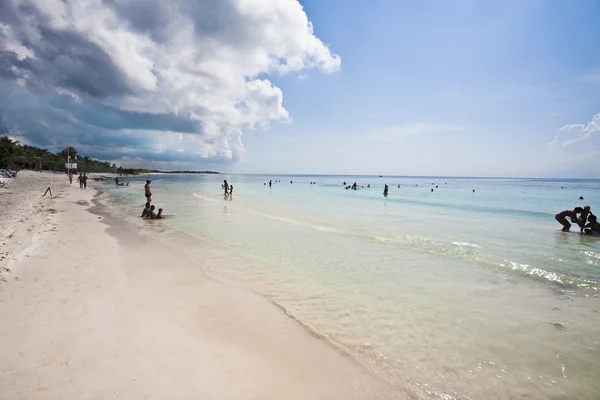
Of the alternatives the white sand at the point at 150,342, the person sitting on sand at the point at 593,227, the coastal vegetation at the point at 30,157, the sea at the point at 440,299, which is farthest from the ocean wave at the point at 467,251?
the coastal vegetation at the point at 30,157

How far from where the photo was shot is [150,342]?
4.63 metres

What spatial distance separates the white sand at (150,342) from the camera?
12.1 ft

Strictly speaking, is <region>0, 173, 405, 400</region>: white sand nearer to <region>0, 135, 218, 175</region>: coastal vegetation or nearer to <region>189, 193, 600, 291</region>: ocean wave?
<region>189, 193, 600, 291</region>: ocean wave

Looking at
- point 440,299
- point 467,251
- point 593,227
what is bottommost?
point 440,299

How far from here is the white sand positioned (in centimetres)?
368

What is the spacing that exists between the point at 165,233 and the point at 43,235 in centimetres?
462

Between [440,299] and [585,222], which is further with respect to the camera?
[585,222]

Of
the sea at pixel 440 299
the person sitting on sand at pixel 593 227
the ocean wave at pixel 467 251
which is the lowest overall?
the sea at pixel 440 299

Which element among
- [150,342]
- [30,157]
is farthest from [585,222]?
[30,157]

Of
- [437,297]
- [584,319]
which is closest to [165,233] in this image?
[437,297]

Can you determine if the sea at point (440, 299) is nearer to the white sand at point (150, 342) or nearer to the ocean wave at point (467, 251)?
the ocean wave at point (467, 251)

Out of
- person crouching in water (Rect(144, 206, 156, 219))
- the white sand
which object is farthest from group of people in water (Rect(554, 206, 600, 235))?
person crouching in water (Rect(144, 206, 156, 219))

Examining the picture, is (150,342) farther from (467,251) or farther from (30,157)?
(30,157)

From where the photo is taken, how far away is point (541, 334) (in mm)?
5637
